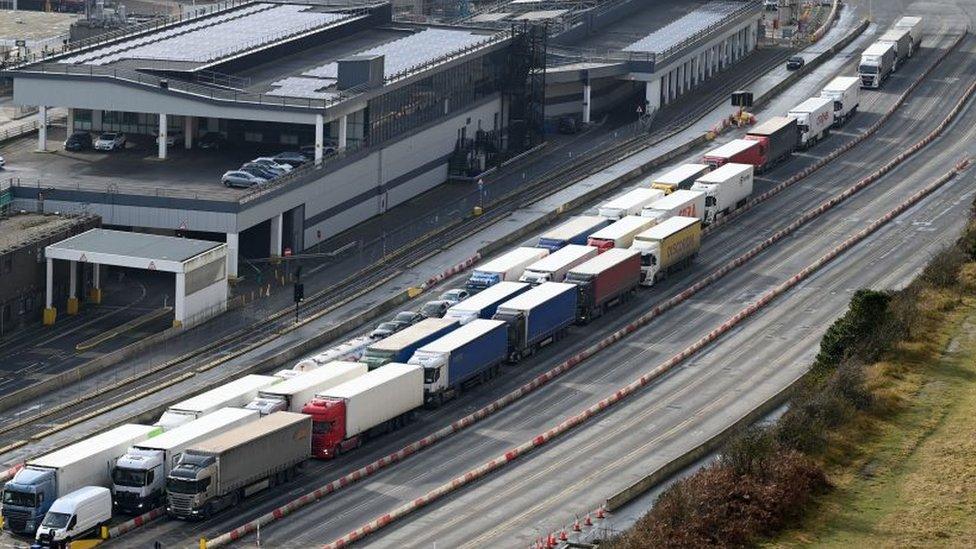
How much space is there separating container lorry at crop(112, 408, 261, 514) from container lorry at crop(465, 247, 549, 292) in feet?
109

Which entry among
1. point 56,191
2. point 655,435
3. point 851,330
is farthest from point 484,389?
point 56,191

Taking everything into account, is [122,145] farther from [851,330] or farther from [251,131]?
[851,330]

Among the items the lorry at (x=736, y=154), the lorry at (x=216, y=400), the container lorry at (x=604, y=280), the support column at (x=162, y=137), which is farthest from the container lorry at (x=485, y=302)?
the lorry at (x=736, y=154)

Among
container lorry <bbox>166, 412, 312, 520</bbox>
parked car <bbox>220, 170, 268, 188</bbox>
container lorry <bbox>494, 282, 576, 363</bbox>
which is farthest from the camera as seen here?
parked car <bbox>220, 170, 268, 188</bbox>

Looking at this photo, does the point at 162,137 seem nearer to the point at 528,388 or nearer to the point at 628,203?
the point at 628,203

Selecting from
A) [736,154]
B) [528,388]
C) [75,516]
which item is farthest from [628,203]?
[75,516]

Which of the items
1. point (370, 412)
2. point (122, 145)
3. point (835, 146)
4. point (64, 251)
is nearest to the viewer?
point (370, 412)

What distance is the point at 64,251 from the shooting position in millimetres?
127938

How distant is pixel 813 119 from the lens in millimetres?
179500

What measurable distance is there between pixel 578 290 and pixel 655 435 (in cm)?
1961

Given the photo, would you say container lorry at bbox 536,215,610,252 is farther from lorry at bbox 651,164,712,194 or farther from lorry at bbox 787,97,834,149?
lorry at bbox 787,97,834,149

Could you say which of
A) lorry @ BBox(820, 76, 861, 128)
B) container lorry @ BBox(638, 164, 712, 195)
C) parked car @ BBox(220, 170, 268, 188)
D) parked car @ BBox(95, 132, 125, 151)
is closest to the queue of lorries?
container lorry @ BBox(638, 164, 712, 195)

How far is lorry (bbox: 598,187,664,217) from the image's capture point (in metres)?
147

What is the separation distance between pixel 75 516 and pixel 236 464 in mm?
8612
